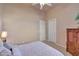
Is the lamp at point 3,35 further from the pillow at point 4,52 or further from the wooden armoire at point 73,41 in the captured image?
the wooden armoire at point 73,41

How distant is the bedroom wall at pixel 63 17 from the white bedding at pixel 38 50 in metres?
0.07

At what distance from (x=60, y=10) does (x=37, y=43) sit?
28cm

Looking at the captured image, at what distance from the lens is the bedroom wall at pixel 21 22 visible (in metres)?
1.91

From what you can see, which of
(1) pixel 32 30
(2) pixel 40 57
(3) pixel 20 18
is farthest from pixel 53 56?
(3) pixel 20 18

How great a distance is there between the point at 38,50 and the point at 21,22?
225 millimetres

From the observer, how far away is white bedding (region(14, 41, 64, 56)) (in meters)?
1.91

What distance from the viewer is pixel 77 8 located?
6.27 ft

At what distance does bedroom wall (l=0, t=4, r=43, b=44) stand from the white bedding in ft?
0.14

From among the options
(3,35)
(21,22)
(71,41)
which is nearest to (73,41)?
(71,41)

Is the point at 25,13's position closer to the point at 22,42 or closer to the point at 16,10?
the point at 16,10

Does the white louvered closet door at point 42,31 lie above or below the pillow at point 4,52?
above

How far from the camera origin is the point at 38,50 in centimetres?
191

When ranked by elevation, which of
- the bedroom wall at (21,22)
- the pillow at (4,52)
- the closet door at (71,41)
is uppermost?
the bedroom wall at (21,22)

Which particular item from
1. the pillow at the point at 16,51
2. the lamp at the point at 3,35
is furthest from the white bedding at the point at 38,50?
the lamp at the point at 3,35
